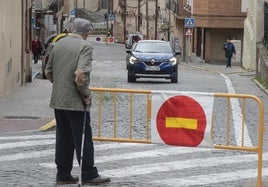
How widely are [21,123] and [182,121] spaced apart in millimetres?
7256

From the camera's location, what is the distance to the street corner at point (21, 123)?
16283 millimetres

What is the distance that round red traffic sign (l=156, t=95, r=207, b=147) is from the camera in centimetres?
1038

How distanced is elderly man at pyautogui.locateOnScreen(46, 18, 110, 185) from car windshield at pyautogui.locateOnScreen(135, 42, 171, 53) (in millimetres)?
22484

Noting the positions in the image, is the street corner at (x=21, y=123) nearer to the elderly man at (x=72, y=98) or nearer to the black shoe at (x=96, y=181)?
the elderly man at (x=72, y=98)

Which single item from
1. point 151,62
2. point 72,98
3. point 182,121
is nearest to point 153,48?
point 151,62

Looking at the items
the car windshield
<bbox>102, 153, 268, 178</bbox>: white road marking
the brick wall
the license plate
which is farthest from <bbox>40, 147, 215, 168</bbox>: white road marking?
the brick wall

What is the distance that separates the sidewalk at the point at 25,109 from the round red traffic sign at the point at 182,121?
5966 mm

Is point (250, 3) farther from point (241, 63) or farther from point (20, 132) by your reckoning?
point (20, 132)

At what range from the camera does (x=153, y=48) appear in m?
32.9

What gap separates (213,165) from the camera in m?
12.0

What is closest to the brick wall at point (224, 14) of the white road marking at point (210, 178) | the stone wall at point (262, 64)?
the stone wall at point (262, 64)

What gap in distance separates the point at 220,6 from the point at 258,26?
52.2 ft

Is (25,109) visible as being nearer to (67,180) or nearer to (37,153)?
(37,153)

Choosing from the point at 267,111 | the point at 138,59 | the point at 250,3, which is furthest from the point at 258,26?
the point at 267,111
